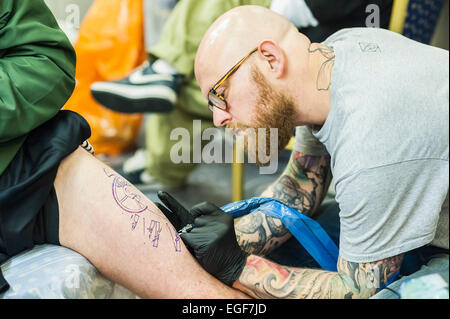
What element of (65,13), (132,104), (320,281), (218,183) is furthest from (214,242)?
(132,104)

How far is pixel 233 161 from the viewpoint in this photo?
104 cm

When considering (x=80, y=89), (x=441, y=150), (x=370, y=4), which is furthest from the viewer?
(x=80, y=89)

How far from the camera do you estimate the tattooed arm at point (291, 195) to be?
2.99 ft

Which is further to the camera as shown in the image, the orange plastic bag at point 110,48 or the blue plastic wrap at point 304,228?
the orange plastic bag at point 110,48

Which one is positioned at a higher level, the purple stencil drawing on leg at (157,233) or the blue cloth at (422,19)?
the blue cloth at (422,19)

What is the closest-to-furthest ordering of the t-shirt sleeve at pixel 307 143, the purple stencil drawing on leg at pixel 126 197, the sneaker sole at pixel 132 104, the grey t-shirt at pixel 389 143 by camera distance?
the grey t-shirt at pixel 389 143
the purple stencil drawing on leg at pixel 126 197
the t-shirt sleeve at pixel 307 143
the sneaker sole at pixel 132 104

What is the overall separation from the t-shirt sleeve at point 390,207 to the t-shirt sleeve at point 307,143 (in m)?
0.25

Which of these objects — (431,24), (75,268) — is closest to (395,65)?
(431,24)

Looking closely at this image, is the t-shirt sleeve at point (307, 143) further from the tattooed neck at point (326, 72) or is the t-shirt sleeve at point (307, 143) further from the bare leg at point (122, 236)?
the bare leg at point (122, 236)

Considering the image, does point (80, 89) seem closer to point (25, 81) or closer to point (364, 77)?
point (25, 81)

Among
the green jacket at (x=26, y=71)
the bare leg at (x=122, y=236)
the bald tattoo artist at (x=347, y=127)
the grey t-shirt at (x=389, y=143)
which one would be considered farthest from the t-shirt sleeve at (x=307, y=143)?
the green jacket at (x=26, y=71)

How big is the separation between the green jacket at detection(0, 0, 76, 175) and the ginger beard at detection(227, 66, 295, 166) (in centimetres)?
32

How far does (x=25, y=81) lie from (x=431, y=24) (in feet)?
2.18
